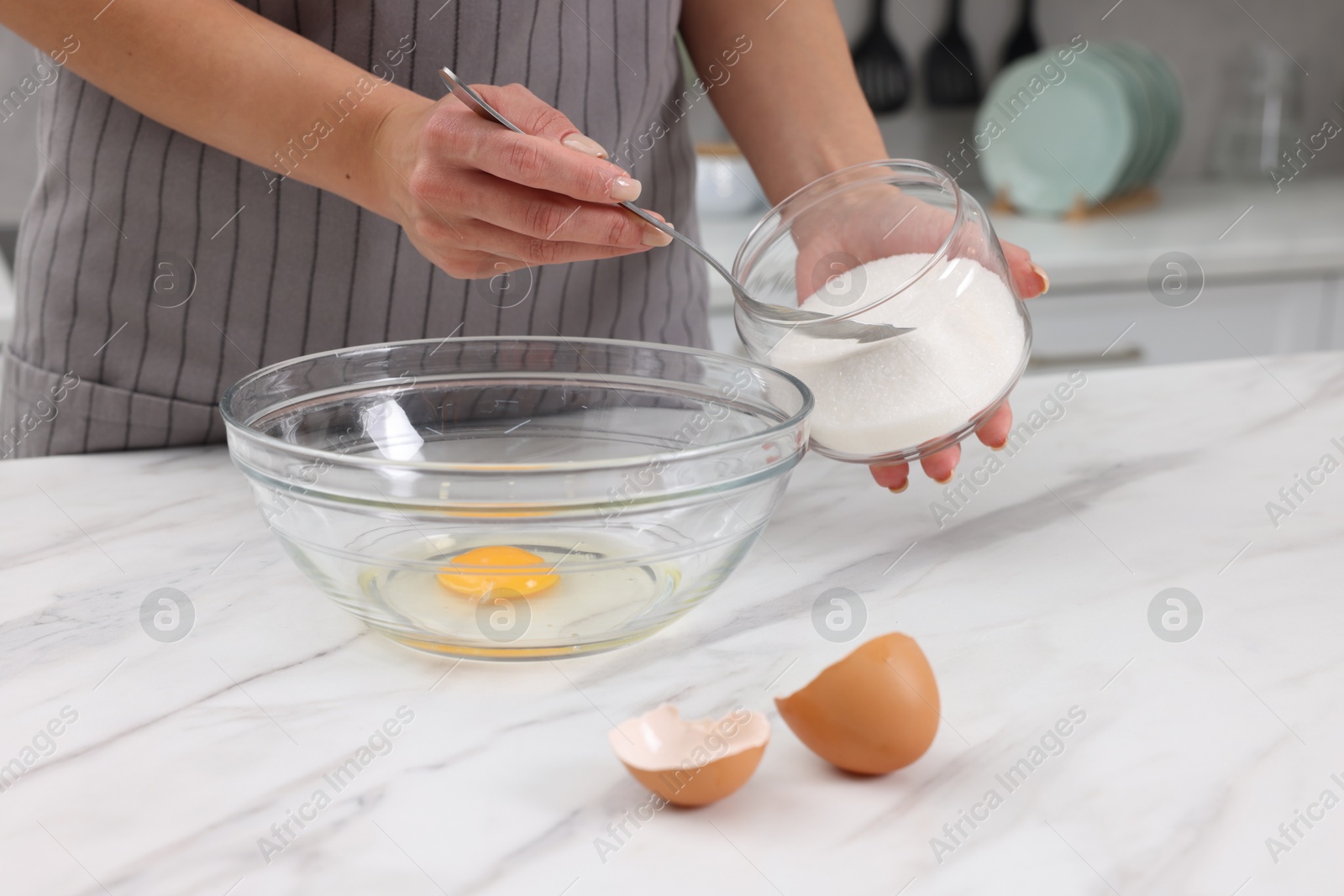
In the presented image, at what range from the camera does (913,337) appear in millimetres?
662

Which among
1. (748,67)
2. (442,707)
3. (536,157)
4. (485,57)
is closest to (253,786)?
(442,707)

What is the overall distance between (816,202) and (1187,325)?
1.29 metres

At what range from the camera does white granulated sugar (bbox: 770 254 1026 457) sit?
0.67m

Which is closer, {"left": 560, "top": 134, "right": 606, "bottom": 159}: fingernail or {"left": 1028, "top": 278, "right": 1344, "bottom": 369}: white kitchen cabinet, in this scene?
{"left": 560, "top": 134, "right": 606, "bottom": 159}: fingernail

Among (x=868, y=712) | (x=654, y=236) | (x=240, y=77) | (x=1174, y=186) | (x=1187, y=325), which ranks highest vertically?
(x=240, y=77)

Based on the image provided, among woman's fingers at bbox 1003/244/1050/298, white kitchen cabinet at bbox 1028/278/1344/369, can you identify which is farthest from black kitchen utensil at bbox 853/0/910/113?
woman's fingers at bbox 1003/244/1050/298

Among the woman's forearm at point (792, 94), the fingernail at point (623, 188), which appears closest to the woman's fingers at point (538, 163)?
the fingernail at point (623, 188)

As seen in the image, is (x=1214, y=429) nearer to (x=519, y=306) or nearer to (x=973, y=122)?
(x=519, y=306)

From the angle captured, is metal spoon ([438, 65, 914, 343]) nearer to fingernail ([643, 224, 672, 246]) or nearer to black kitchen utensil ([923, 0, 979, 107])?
fingernail ([643, 224, 672, 246])

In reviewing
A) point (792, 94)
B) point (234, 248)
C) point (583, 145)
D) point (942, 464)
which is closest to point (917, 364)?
point (942, 464)

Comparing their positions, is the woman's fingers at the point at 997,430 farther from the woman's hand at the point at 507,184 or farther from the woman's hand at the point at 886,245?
the woman's hand at the point at 507,184

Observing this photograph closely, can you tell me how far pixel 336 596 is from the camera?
591 mm

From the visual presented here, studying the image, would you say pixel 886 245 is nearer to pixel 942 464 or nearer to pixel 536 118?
pixel 942 464

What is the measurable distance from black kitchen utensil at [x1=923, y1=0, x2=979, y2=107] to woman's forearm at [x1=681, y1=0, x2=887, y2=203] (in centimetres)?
142
